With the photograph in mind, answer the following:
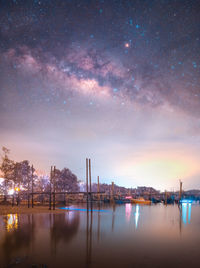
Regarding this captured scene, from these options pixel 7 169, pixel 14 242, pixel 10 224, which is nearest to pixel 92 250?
pixel 14 242

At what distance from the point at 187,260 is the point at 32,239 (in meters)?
9.86

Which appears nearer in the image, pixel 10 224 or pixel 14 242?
pixel 14 242

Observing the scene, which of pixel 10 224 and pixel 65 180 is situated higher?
pixel 10 224

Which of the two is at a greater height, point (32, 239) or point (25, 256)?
point (25, 256)

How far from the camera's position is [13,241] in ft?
40.8

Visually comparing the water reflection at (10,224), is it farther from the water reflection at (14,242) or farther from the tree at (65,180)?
the tree at (65,180)

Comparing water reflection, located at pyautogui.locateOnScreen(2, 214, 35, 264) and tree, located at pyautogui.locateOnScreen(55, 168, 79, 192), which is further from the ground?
water reflection, located at pyautogui.locateOnScreen(2, 214, 35, 264)

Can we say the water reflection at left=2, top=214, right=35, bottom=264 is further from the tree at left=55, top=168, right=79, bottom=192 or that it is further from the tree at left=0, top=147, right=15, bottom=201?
the tree at left=55, top=168, right=79, bottom=192

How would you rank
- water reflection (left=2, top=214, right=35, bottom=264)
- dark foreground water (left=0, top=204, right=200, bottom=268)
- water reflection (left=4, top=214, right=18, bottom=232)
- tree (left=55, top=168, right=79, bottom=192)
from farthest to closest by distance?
tree (left=55, top=168, right=79, bottom=192), water reflection (left=4, top=214, right=18, bottom=232), water reflection (left=2, top=214, right=35, bottom=264), dark foreground water (left=0, top=204, right=200, bottom=268)

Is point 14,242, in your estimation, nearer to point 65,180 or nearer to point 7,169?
point 7,169

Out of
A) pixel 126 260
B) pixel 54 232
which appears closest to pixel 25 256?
pixel 126 260

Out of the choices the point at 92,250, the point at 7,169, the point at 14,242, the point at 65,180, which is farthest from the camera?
the point at 65,180

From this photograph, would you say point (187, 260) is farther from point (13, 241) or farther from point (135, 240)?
point (13, 241)

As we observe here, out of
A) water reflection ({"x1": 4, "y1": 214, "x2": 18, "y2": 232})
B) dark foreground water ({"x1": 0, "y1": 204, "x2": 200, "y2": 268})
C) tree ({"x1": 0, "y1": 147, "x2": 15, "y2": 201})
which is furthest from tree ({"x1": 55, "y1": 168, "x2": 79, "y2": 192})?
dark foreground water ({"x1": 0, "y1": 204, "x2": 200, "y2": 268})
